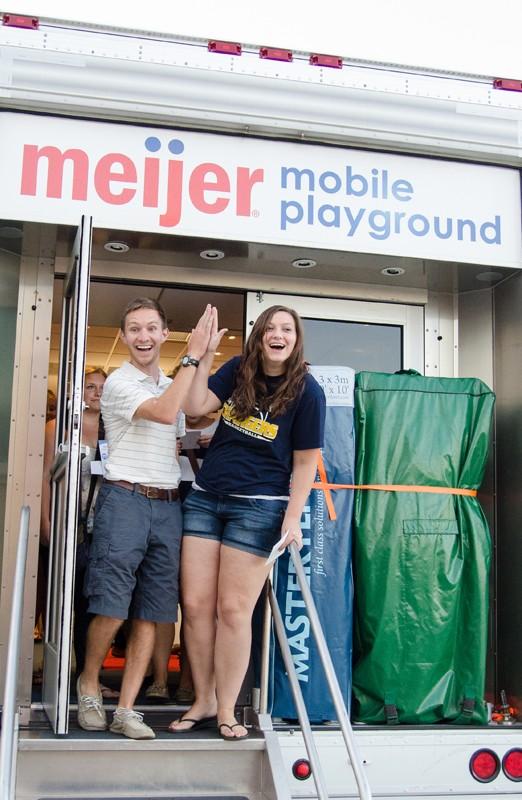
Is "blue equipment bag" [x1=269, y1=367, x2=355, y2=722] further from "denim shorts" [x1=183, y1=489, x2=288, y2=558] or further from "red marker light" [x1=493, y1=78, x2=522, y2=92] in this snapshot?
"red marker light" [x1=493, y1=78, x2=522, y2=92]

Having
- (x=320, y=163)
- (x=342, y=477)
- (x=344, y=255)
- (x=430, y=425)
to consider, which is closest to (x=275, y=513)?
(x=342, y=477)

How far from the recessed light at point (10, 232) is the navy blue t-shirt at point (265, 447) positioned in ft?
4.28

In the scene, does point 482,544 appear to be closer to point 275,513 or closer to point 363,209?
point 275,513

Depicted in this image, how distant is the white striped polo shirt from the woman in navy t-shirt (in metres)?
0.15

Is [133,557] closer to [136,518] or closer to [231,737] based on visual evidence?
[136,518]

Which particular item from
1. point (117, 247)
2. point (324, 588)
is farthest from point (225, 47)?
point (324, 588)

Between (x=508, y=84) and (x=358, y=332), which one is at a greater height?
(x=508, y=84)

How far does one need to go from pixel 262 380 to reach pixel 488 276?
141 cm

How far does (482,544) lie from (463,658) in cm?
51

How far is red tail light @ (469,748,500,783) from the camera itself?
11.6ft

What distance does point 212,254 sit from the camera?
14.3 feet

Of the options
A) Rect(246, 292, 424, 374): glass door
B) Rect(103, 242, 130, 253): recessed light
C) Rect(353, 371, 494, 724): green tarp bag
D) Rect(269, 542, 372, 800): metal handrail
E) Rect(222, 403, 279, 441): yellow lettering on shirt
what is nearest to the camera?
Rect(269, 542, 372, 800): metal handrail

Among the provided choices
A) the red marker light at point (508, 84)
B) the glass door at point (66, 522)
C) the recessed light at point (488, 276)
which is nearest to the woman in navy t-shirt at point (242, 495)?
the glass door at point (66, 522)

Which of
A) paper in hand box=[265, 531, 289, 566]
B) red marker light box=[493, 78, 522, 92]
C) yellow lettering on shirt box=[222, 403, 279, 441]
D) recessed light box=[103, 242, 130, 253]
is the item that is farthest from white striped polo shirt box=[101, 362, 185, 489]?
red marker light box=[493, 78, 522, 92]
